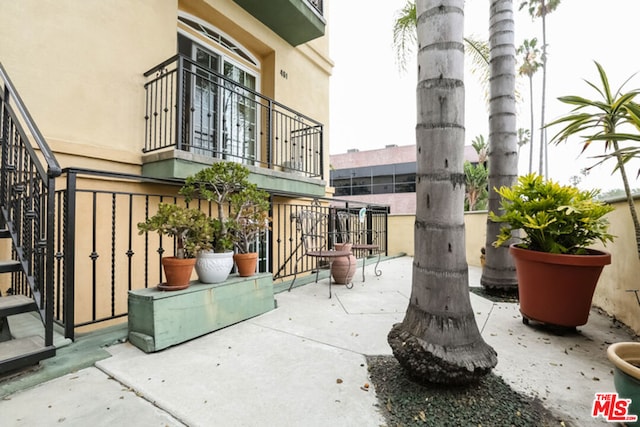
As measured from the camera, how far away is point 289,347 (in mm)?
2211

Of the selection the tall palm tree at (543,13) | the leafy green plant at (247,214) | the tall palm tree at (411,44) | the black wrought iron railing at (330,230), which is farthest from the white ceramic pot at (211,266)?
the tall palm tree at (543,13)

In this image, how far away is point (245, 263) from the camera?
2900 millimetres

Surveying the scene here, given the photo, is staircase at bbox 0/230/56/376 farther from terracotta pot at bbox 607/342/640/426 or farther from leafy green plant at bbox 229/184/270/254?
terracotta pot at bbox 607/342/640/426

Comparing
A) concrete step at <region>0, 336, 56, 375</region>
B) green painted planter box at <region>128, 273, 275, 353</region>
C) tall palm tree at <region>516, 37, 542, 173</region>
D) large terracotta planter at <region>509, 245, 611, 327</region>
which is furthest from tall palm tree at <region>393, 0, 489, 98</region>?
tall palm tree at <region>516, 37, 542, 173</region>

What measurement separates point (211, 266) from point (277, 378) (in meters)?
1.16

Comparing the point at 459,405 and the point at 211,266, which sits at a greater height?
the point at 211,266

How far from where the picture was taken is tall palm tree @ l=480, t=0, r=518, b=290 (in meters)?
3.62

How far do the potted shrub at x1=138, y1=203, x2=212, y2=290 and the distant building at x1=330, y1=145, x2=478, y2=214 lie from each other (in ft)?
63.6

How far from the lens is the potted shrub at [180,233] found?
2.29 metres

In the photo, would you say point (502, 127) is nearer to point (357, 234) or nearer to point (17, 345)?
point (357, 234)

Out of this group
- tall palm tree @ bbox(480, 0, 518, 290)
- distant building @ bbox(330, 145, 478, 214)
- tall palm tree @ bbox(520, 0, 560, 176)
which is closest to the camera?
tall palm tree @ bbox(480, 0, 518, 290)

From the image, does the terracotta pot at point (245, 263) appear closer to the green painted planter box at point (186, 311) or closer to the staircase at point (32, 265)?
the green painted planter box at point (186, 311)

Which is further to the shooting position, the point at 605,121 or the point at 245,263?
the point at 245,263

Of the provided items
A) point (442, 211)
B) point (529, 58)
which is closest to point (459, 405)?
point (442, 211)
